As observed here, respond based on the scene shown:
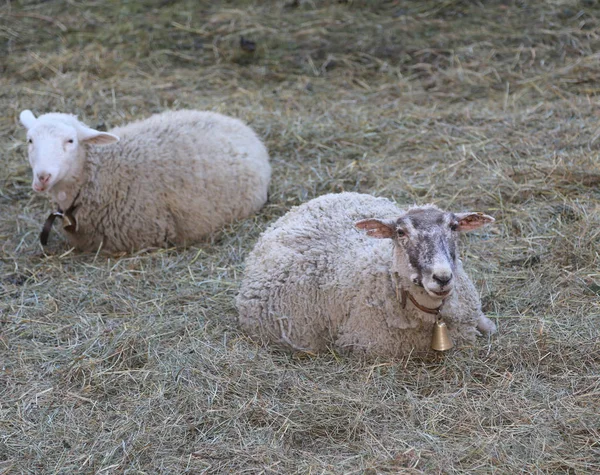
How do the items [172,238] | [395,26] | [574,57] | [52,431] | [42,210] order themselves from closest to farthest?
[52,431], [172,238], [42,210], [574,57], [395,26]

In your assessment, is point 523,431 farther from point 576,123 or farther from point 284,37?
point 284,37

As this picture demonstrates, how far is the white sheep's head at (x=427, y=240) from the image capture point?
12.6 feet

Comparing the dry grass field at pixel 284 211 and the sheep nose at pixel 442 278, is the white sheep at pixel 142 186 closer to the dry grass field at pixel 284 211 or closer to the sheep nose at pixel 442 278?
the dry grass field at pixel 284 211

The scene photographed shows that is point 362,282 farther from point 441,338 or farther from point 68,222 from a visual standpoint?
point 68,222

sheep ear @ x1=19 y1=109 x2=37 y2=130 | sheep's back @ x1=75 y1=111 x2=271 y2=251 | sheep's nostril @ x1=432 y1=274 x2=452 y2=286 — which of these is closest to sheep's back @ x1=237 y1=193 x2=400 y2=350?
sheep's nostril @ x1=432 y1=274 x2=452 y2=286

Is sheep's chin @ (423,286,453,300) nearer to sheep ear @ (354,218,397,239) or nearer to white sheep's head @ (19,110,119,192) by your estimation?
sheep ear @ (354,218,397,239)

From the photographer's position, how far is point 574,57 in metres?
8.17

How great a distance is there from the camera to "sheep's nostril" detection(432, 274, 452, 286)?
3.78 m

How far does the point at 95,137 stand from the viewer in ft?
20.1

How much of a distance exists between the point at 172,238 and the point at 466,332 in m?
2.65

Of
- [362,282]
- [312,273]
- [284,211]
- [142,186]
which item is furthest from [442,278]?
[142,186]

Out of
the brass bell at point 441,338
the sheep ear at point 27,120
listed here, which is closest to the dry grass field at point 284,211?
the brass bell at point 441,338

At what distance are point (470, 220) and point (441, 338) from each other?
2.04 feet


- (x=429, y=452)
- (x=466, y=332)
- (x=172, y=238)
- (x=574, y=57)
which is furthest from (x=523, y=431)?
(x=574, y=57)
